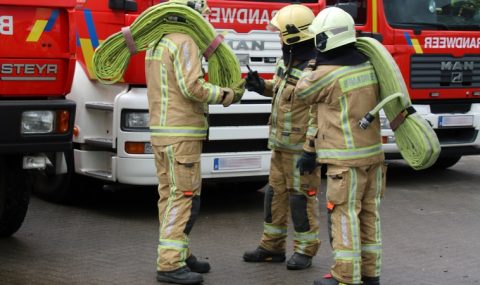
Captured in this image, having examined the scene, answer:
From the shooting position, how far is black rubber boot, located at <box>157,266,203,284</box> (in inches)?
227

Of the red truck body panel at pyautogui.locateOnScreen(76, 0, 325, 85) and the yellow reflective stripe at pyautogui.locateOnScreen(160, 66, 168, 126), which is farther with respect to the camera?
the red truck body panel at pyautogui.locateOnScreen(76, 0, 325, 85)

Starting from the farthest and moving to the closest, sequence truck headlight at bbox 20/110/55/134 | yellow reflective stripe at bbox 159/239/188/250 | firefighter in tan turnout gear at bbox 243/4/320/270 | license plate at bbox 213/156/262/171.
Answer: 1. license plate at bbox 213/156/262/171
2. firefighter in tan turnout gear at bbox 243/4/320/270
3. yellow reflective stripe at bbox 159/239/188/250
4. truck headlight at bbox 20/110/55/134

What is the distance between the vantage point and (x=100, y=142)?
7680mm

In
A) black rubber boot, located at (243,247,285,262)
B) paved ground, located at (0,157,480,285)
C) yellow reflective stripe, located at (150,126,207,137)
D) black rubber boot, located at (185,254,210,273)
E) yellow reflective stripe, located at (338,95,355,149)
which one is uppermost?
yellow reflective stripe, located at (338,95,355,149)

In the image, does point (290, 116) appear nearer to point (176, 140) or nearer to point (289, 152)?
point (289, 152)

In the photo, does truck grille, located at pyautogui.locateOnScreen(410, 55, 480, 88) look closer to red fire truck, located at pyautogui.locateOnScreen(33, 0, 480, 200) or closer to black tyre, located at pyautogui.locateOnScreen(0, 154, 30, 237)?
red fire truck, located at pyautogui.locateOnScreen(33, 0, 480, 200)

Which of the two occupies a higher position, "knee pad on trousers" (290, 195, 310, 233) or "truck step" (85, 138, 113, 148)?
"truck step" (85, 138, 113, 148)

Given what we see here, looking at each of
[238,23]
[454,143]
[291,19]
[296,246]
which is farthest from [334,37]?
[454,143]

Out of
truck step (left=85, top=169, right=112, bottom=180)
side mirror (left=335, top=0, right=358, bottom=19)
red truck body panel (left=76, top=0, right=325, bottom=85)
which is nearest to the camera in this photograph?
red truck body panel (left=76, top=0, right=325, bottom=85)

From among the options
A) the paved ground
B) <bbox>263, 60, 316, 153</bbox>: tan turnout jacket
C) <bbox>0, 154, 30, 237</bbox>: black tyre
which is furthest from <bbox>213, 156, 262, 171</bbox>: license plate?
<bbox>0, 154, 30, 237</bbox>: black tyre

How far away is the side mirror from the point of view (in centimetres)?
934

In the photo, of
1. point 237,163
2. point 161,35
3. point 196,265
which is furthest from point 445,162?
point 161,35

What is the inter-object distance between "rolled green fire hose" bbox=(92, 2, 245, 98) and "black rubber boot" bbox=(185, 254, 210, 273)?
1.11 m

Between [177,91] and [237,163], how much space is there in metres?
2.14
